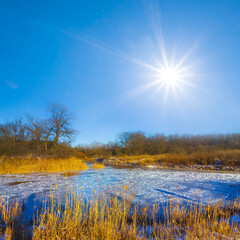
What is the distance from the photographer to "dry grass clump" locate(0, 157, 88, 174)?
12.3 m

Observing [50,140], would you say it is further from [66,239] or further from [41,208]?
[66,239]

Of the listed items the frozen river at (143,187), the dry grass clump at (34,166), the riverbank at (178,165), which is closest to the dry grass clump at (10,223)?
the frozen river at (143,187)

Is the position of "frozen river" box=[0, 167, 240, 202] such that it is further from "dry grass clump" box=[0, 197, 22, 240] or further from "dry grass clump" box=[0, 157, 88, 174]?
"dry grass clump" box=[0, 157, 88, 174]

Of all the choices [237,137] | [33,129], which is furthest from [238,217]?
[237,137]

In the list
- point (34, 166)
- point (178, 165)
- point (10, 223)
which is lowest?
point (178, 165)

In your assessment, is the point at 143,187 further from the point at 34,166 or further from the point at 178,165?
the point at 178,165

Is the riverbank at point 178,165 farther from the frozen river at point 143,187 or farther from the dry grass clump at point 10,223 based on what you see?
the dry grass clump at point 10,223

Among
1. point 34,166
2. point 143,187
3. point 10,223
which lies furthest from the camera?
point 34,166

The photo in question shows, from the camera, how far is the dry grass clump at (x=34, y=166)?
1230cm

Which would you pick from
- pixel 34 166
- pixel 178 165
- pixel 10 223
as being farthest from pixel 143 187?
pixel 178 165

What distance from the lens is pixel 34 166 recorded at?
13.3 metres

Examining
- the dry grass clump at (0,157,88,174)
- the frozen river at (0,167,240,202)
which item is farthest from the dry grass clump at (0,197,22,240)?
the dry grass clump at (0,157,88,174)

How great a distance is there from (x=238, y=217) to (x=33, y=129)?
21524 mm

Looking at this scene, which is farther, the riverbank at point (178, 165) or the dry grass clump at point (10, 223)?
the riverbank at point (178, 165)
